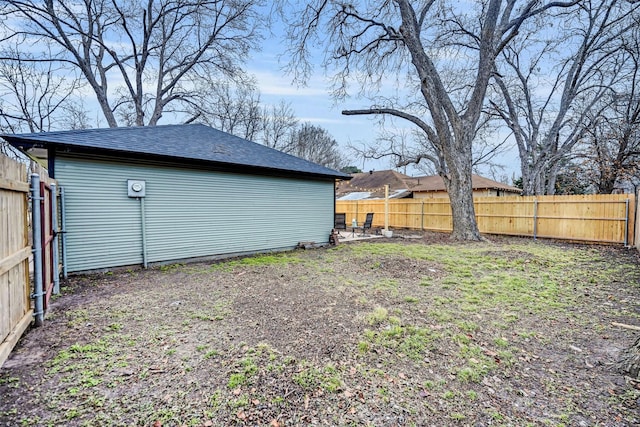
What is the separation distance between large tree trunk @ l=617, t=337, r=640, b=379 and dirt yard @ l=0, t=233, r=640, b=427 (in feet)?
0.35

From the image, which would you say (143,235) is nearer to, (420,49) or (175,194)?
(175,194)

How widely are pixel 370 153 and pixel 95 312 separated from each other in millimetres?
12811

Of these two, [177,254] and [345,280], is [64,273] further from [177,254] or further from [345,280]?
[345,280]

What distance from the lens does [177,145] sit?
717cm

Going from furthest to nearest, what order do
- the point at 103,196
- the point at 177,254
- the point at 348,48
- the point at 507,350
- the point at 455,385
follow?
the point at 348,48 < the point at 177,254 < the point at 103,196 < the point at 507,350 < the point at 455,385

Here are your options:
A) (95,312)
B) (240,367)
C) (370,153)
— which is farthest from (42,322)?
(370,153)

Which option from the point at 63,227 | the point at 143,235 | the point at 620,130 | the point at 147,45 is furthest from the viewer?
the point at 147,45

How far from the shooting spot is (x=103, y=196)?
5805 mm

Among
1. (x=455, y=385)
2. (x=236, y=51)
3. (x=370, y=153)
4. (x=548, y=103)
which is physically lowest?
(x=455, y=385)

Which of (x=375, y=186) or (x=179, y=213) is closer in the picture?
(x=179, y=213)

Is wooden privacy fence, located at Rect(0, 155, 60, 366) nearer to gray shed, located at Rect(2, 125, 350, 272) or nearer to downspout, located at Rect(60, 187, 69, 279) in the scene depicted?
downspout, located at Rect(60, 187, 69, 279)

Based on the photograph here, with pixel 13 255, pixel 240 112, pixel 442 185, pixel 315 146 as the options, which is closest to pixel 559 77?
pixel 442 185

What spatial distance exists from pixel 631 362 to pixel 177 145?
321 inches

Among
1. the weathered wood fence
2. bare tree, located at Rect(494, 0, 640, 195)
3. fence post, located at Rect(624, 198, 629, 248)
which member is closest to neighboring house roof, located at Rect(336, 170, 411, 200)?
bare tree, located at Rect(494, 0, 640, 195)
